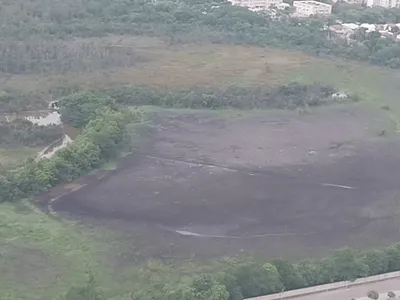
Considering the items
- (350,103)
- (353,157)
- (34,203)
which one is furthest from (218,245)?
(350,103)

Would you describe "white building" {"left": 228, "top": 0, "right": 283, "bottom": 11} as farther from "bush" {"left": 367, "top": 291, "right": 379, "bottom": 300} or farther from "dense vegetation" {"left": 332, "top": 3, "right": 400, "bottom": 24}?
"bush" {"left": 367, "top": 291, "right": 379, "bottom": 300}

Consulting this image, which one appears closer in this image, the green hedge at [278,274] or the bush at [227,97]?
the green hedge at [278,274]

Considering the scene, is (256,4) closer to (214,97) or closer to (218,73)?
(218,73)

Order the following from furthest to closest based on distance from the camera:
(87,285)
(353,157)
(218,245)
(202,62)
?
(202,62) < (353,157) < (218,245) < (87,285)

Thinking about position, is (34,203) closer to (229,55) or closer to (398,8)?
(229,55)

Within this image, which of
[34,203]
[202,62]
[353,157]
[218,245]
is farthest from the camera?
[202,62]

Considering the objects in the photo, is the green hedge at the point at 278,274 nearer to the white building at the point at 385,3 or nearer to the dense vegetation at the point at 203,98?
the dense vegetation at the point at 203,98

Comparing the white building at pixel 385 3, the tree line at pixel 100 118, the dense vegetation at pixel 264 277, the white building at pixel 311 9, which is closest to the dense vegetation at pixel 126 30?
the white building at pixel 311 9

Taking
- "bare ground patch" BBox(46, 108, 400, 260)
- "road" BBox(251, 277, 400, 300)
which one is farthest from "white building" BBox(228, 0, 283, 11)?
"road" BBox(251, 277, 400, 300)
